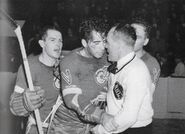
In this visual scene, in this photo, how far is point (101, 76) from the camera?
334 cm

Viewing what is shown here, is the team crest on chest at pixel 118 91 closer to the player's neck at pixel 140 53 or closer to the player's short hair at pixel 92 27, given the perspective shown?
the player's short hair at pixel 92 27

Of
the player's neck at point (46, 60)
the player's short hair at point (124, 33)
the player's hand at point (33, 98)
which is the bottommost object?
the player's hand at point (33, 98)

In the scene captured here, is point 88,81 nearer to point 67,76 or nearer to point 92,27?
point 67,76

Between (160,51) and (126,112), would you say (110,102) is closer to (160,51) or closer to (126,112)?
(126,112)

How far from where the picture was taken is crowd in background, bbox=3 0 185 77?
11.2 metres

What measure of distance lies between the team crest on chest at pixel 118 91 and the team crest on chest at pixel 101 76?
0.59 metres

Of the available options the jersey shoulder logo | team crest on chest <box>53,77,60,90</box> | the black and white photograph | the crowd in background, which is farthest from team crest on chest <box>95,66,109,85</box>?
the crowd in background

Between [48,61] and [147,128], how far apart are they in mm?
1155

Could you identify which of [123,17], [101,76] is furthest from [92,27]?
[123,17]

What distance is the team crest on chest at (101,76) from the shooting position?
10.9 ft

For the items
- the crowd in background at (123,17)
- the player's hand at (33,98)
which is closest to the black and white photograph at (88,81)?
the player's hand at (33,98)

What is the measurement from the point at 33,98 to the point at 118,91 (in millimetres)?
753

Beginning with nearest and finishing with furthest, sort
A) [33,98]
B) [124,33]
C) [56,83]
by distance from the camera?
1. [124,33]
2. [33,98]
3. [56,83]

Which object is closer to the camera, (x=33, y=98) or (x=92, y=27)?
(x=33, y=98)
